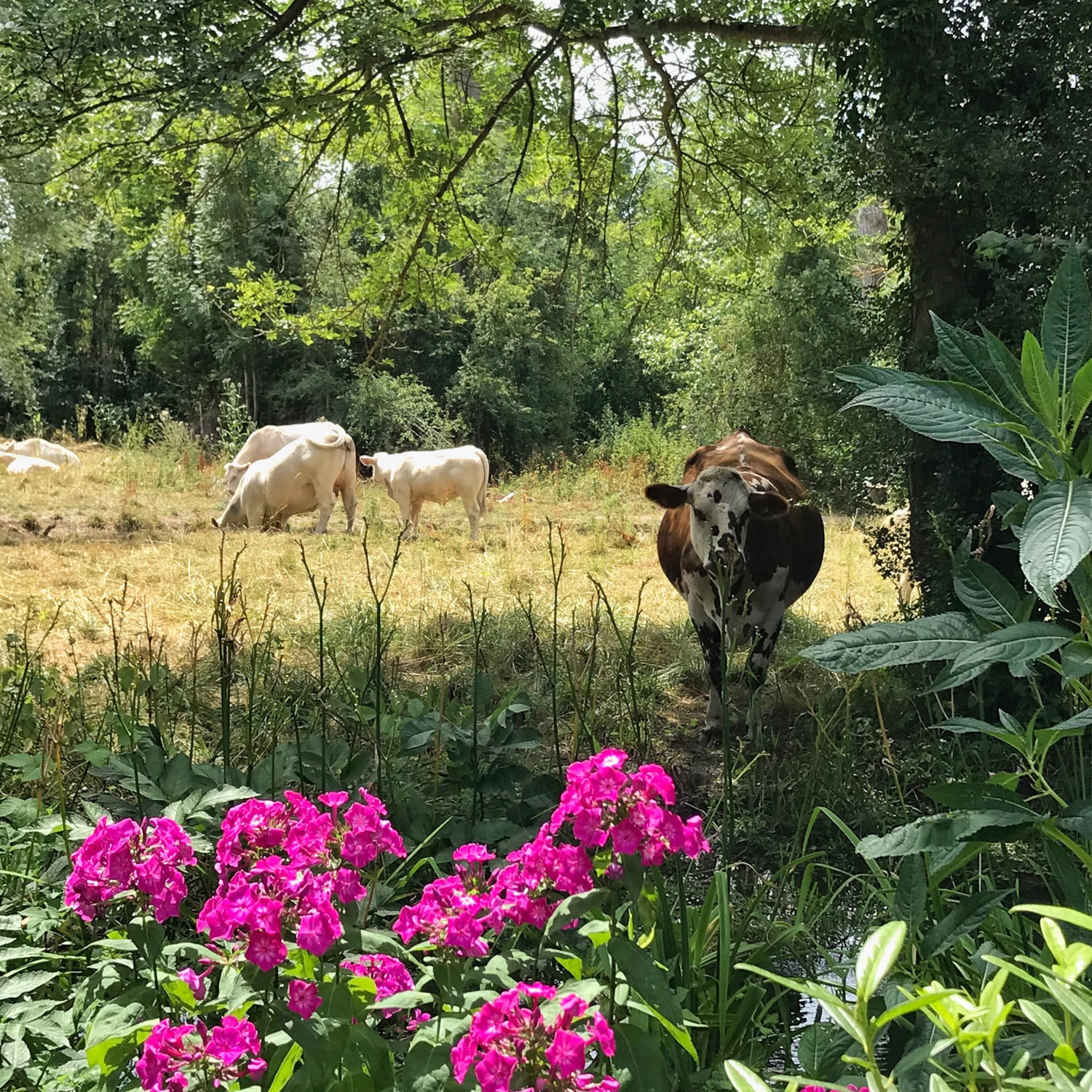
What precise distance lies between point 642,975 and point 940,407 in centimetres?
83

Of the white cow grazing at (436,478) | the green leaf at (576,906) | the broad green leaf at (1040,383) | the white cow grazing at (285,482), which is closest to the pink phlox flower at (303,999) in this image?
the green leaf at (576,906)

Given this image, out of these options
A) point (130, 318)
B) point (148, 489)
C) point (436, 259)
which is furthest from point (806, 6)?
point (130, 318)

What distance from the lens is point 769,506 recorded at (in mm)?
4793

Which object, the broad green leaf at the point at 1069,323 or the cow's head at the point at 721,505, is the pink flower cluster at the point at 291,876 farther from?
the cow's head at the point at 721,505

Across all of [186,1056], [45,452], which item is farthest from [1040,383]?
[45,452]

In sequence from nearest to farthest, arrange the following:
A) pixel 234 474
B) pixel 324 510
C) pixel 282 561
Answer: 1. pixel 282 561
2. pixel 324 510
3. pixel 234 474

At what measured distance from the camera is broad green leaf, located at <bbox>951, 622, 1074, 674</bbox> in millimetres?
1289

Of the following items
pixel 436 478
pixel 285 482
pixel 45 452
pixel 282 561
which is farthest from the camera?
pixel 45 452

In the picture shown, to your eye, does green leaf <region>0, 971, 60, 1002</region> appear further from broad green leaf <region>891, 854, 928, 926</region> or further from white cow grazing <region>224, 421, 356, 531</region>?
white cow grazing <region>224, 421, 356, 531</region>

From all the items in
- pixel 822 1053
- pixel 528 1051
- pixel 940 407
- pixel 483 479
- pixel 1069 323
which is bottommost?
pixel 483 479

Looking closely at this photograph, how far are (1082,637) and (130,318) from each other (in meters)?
24.4

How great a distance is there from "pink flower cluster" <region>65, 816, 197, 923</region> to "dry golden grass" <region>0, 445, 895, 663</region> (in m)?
3.02

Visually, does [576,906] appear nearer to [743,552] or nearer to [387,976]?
[387,976]

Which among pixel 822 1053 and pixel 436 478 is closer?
pixel 822 1053
